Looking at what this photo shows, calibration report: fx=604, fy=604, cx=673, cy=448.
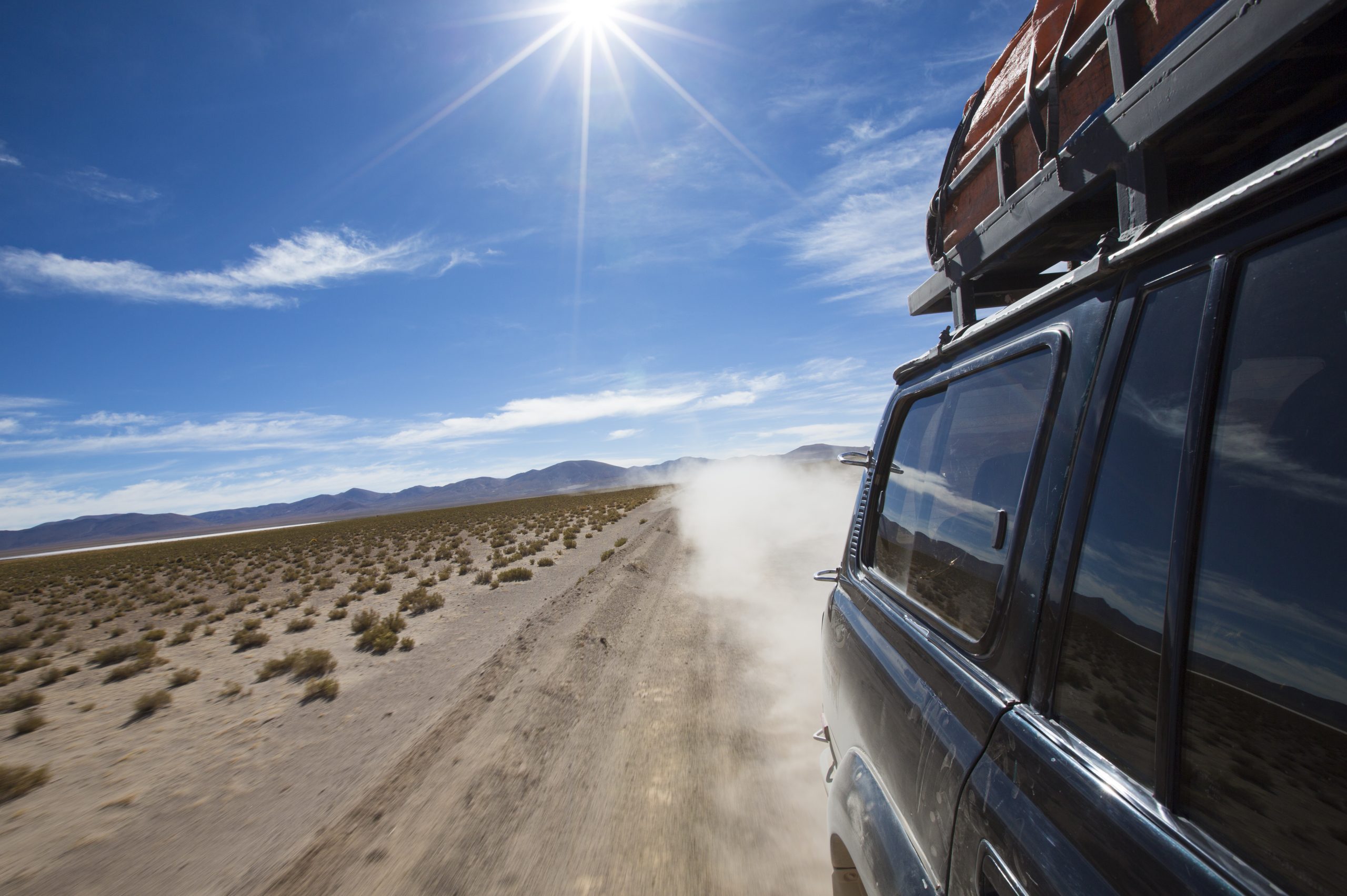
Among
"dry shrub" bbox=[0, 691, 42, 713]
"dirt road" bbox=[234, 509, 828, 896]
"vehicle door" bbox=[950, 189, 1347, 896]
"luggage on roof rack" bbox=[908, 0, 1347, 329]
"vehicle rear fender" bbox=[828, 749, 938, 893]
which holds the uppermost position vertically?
"luggage on roof rack" bbox=[908, 0, 1347, 329]

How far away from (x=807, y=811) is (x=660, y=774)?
1048 mm

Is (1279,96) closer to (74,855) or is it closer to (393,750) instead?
(393,750)

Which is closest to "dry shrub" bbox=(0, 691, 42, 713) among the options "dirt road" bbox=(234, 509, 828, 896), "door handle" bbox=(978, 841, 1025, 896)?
"dirt road" bbox=(234, 509, 828, 896)

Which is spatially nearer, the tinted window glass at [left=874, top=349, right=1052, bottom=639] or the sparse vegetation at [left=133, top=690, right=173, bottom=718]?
the tinted window glass at [left=874, top=349, right=1052, bottom=639]

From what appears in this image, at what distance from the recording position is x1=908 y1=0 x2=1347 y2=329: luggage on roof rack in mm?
1210

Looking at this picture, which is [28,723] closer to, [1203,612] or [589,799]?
[589,799]

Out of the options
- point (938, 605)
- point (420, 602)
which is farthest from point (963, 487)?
point (420, 602)

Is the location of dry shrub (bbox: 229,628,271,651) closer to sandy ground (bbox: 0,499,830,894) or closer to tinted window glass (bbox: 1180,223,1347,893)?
sandy ground (bbox: 0,499,830,894)

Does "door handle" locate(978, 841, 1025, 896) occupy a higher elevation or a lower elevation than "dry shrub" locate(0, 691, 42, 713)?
higher

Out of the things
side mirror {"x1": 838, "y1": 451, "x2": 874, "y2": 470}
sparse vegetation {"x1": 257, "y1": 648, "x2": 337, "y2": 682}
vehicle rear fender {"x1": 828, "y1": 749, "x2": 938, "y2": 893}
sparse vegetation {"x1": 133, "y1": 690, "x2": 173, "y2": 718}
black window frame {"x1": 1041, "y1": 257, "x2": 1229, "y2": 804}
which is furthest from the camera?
sparse vegetation {"x1": 257, "y1": 648, "x2": 337, "y2": 682}

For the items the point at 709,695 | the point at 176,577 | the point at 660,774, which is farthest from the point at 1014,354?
the point at 176,577

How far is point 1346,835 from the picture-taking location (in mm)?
623

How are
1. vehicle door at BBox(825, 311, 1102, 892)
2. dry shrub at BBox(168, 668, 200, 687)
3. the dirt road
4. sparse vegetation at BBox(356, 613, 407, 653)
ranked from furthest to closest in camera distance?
sparse vegetation at BBox(356, 613, 407, 653), dry shrub at BBox(168, 668, 200, 687), the dirt road, vehicle door at BBox(825, 311, 1102, 892)

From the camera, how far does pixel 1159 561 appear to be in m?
0.96
